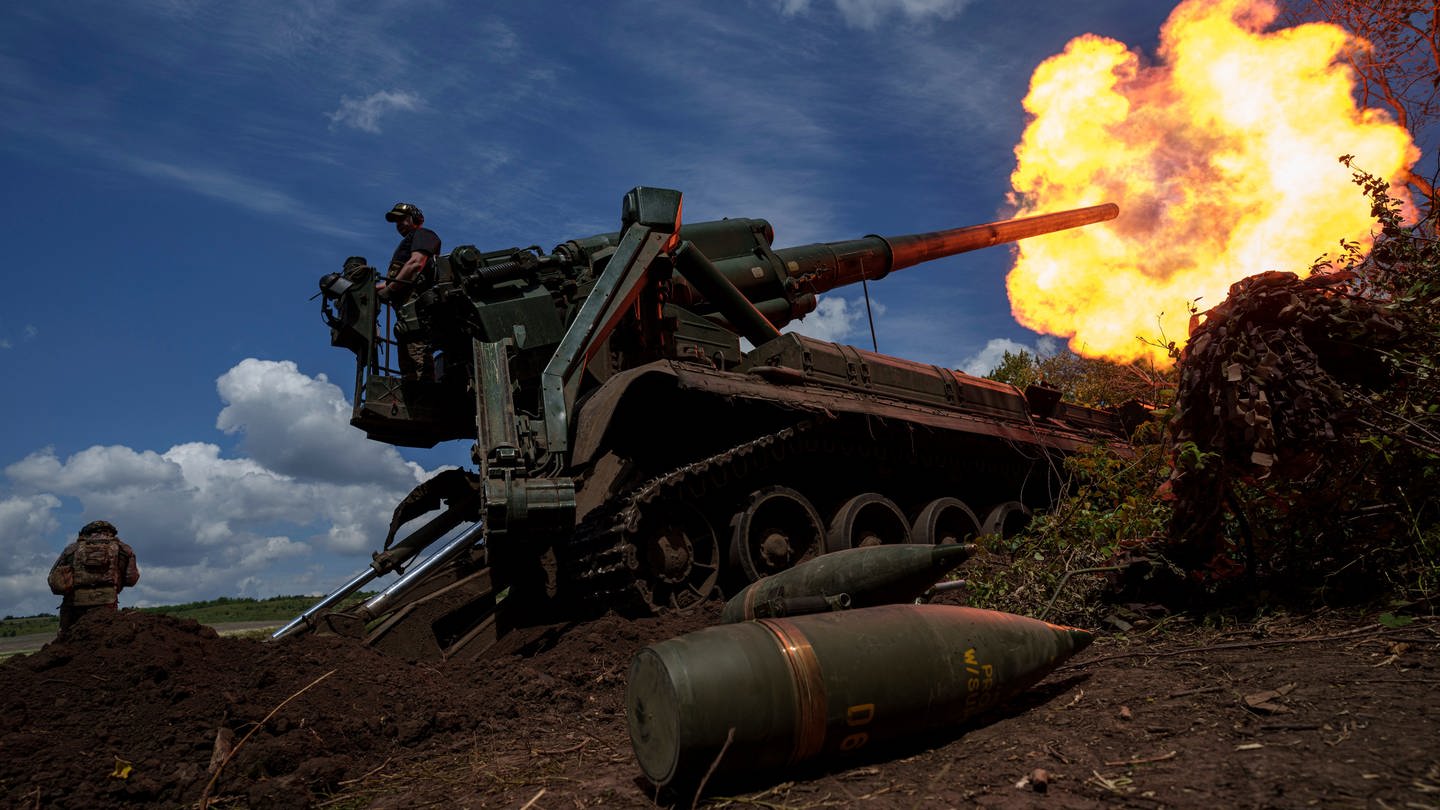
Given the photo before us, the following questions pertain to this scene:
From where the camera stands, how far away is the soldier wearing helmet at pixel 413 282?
10.8 metres

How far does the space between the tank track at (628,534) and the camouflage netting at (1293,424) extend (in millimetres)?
4074

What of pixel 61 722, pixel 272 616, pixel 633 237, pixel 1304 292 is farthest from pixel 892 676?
pixel 272 616

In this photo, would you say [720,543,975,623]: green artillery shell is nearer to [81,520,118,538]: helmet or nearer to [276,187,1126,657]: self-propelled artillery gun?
[276,187,1126,657]: self-propelled artillery gun

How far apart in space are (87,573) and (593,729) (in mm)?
7679

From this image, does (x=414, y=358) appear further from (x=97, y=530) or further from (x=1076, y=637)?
(x=1076, y=637)

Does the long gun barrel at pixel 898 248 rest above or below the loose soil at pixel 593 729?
above

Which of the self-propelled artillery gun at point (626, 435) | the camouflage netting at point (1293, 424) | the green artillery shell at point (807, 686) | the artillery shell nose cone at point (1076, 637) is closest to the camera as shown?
the green artillery shell at point (807, 686)

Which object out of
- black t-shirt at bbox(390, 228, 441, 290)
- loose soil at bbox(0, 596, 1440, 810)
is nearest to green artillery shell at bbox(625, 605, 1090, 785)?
loose soil at bbox(0, 596, 1440, 810)

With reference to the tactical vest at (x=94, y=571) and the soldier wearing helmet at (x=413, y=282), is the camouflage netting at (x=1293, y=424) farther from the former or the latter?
the tactical vest at (x=94, y=571)

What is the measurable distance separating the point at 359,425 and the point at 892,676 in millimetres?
8058

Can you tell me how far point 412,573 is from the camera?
993 centimetres

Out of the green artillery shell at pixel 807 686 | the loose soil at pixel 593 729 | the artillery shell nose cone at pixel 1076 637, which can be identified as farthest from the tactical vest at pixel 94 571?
the artillery shell nose cone at pixel 1076 637

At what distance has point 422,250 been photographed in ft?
35.9

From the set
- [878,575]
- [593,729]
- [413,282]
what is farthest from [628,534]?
[413,282]
